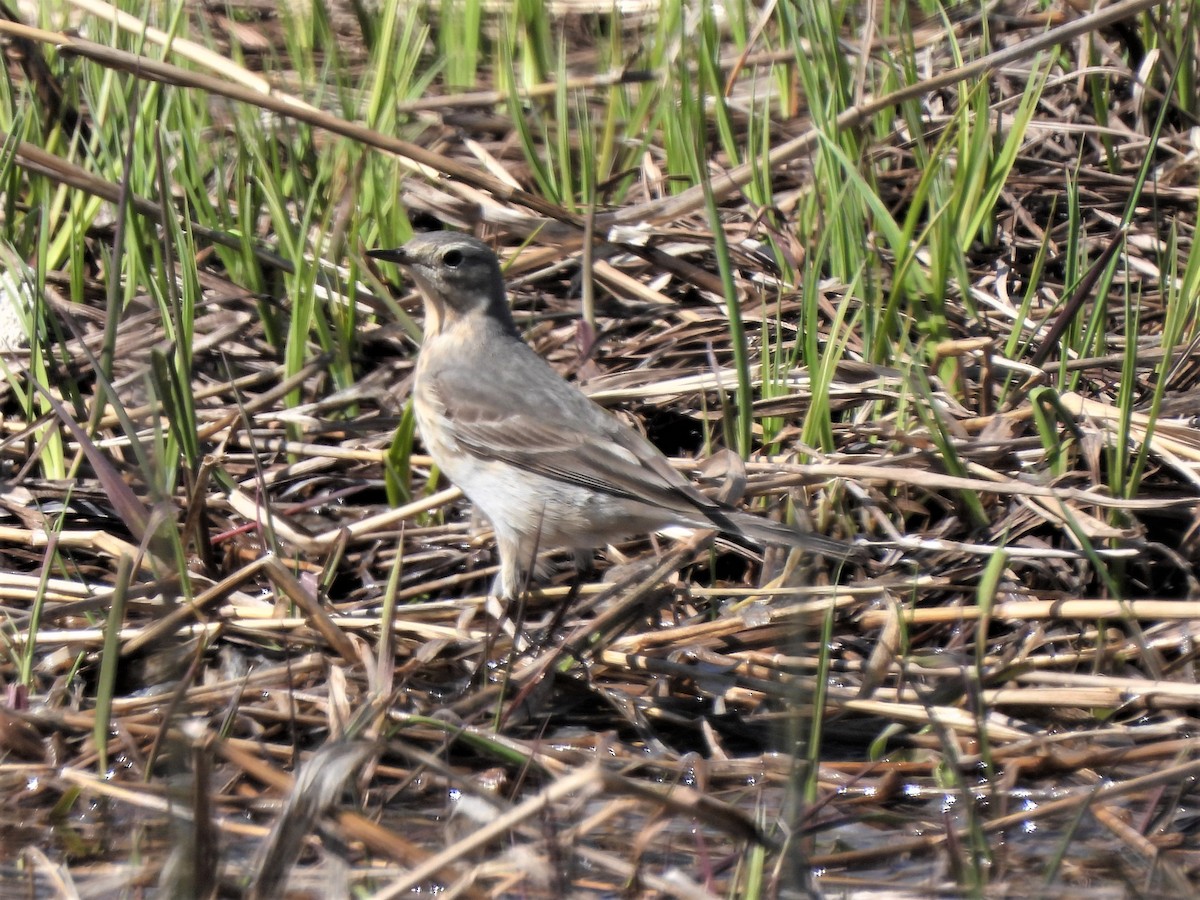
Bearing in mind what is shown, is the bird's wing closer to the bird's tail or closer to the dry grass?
the dry grass

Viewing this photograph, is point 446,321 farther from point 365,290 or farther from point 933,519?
point 933,519

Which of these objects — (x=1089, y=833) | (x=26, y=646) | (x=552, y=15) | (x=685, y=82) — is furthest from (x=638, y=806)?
(x=552, y=15)

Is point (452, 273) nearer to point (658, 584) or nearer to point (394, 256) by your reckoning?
point (394, 256)

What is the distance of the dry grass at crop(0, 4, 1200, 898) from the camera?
10.9ft

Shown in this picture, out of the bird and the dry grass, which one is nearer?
the dry grass

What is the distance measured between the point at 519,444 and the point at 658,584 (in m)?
0.94

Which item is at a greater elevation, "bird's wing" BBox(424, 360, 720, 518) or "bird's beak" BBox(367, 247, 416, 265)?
"bird's beak" BBox(367, 247, 416, 265)

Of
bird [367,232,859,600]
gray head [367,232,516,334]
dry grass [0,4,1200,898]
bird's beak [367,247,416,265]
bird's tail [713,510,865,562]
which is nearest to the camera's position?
dry grass [0,4,1200,898]

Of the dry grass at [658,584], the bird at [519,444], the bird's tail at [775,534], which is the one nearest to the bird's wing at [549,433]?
the bird at [519,444]

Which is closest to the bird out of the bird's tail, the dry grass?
the bird's tail

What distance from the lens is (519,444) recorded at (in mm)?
5105

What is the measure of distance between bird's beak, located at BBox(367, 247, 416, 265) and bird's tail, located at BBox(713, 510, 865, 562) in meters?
1.58

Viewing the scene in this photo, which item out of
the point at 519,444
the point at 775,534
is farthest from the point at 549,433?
the point at 775,534

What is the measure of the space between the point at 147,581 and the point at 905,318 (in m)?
2.76
